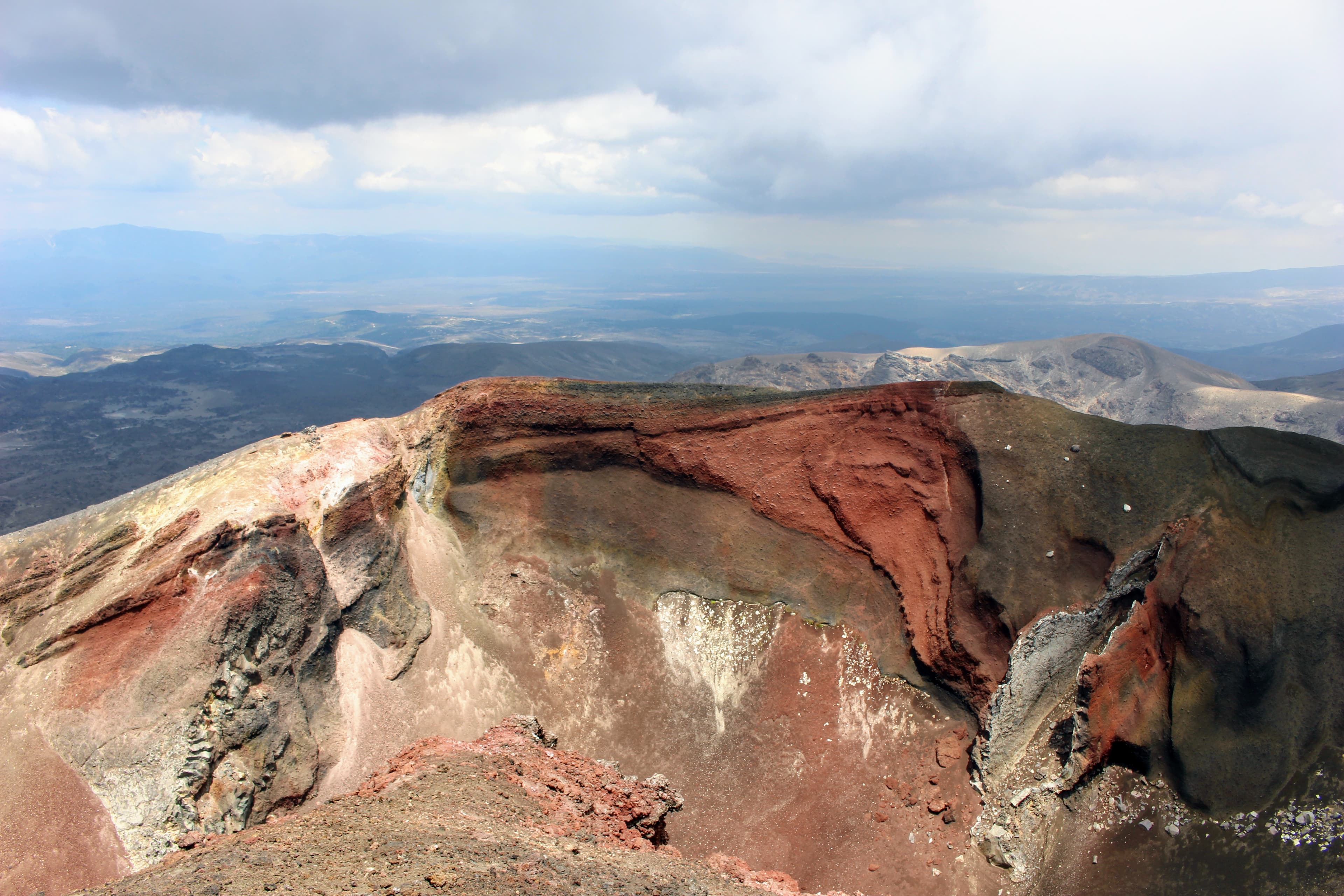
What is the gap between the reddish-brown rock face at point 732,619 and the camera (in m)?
13.1

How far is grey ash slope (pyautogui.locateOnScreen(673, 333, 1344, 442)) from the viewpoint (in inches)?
3110

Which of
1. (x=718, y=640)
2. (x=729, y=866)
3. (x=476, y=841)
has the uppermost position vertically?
(x=476, y=841)

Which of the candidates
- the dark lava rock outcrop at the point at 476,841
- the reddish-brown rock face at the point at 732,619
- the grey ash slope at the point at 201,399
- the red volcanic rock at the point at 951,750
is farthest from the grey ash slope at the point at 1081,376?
the dark lava rock outcrop at the point at 476,841

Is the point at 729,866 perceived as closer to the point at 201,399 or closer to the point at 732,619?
the point at 732,619

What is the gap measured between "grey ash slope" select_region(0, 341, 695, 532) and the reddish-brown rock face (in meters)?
65.2

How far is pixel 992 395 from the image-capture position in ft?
61.8

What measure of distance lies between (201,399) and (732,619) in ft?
423

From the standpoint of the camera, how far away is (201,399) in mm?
114062

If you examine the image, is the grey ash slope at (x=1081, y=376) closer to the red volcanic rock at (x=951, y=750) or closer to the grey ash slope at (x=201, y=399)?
the grey ash slope at (x=201, y=399)

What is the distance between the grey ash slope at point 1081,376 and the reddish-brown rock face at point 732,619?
60513 millimetres

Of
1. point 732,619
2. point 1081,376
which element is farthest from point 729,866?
point 1081,376

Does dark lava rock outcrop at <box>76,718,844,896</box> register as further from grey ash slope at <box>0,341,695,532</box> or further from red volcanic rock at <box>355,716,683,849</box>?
grey ash slope at <box>0,341,695,532</box>

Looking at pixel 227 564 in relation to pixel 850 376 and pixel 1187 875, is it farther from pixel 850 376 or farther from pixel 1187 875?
pixel 850 376

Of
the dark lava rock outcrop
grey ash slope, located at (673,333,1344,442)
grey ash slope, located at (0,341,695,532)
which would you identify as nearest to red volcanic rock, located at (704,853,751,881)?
the dark lava rock outcrop
